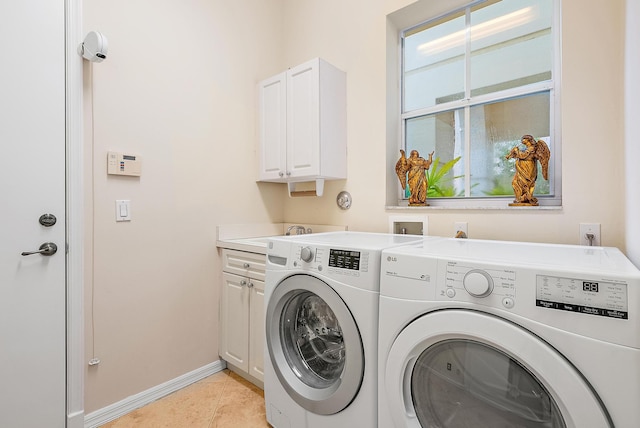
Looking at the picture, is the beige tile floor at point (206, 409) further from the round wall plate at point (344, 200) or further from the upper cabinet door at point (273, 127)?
the upper cabinet door at point (273, 127)

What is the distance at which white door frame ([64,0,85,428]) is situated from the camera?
1539 millimetres

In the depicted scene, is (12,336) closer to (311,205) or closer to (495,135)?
(311,205)

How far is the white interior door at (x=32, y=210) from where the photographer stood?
4.52 ft

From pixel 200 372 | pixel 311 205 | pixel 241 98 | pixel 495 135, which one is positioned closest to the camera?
pixel 495 135

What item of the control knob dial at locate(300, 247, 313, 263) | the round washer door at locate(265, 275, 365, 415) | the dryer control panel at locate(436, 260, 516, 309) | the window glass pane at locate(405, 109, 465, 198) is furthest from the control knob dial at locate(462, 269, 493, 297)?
the window glass pane at locate(405, 109, 465, 198)

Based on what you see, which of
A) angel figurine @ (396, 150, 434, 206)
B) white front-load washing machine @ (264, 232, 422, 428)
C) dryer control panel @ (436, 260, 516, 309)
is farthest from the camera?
angel figurine @ (396, 150, 434, 206)

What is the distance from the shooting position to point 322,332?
1468 mm

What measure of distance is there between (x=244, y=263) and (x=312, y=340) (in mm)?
713

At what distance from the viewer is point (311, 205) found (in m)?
2.51

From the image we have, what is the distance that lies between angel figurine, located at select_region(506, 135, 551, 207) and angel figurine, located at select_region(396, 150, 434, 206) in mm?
491

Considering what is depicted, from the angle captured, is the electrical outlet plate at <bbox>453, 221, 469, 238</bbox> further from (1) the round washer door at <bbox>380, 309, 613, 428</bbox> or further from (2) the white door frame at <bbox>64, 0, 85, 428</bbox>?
(2) the white door frame at <bbox>64, 0, 85, 428</bbox>

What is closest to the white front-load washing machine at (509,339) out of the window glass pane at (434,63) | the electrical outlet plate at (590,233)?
the electrical outlet plate at (590,233)

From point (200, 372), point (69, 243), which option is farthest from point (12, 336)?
point (200, 372)

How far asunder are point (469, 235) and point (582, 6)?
3.75 ft
